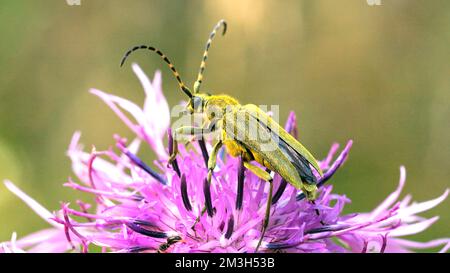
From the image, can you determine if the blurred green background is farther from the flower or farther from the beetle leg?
the beetle leg

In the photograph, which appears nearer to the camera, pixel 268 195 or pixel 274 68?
pixel 268 195

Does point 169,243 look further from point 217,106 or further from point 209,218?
point 217,106

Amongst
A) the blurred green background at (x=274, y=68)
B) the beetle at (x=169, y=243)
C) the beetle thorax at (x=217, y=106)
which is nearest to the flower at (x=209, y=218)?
the beetle at (x=169, y=243)

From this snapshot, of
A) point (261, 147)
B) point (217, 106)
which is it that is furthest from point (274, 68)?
point (261, 147)

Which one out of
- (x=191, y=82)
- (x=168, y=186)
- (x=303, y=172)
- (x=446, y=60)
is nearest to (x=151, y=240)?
(x=168, y=186)

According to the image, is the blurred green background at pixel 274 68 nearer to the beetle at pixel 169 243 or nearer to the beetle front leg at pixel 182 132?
the beetle front leg at pixel 182 132

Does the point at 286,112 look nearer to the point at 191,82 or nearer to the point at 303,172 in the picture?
the point at 191,82

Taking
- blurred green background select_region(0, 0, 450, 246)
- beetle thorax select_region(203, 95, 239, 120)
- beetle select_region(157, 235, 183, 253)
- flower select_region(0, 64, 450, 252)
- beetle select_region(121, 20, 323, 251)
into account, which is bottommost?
beetle select_region(157, 235, 183, 253)

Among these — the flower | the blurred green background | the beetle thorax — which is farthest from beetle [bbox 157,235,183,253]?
the blurred green background

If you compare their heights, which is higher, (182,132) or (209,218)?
(182,132)
